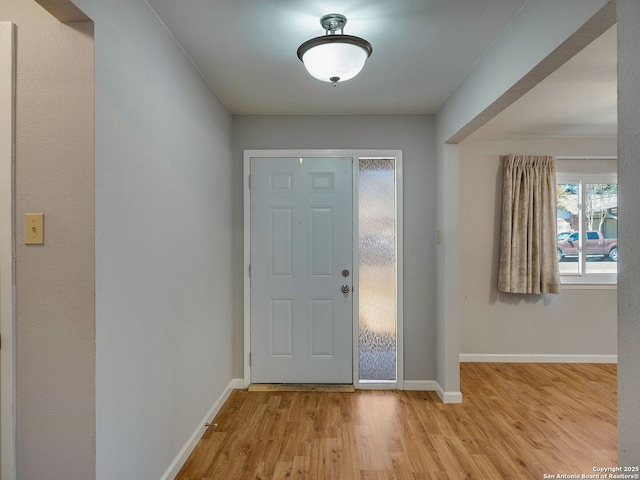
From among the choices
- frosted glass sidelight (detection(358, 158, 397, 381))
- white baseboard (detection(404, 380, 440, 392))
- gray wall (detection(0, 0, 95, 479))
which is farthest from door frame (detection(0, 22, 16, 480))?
white baseboard (detection(404, 380, 440, 392))

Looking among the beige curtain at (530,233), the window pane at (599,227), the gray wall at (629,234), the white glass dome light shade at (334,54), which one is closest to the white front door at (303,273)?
the white glass dome light shade at (334,54)

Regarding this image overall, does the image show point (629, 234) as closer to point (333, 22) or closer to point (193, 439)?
point (333, 22)

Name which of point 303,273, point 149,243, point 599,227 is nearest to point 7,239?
point 149,243

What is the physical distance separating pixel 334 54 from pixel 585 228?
386 centimetres

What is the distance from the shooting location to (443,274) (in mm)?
3139

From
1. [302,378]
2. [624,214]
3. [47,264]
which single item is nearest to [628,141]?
[624,214]

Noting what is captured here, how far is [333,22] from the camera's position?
73.9 inches

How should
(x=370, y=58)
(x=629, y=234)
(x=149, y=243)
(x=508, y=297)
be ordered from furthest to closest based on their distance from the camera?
(x=508, y=297)
(x=370, y=58)
(x=149, y=243)
(x=629, y=234)

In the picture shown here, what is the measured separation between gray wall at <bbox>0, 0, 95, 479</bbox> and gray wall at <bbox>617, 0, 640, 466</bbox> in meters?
1.86

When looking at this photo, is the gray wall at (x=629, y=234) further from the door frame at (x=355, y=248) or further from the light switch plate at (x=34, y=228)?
the door frame at (x=355, y=248)

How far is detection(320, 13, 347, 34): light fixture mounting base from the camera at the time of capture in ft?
6.06

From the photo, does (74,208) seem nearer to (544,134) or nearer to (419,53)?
(419,53)

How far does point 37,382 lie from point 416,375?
9.53 ft

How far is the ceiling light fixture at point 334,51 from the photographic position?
1.85 metres
